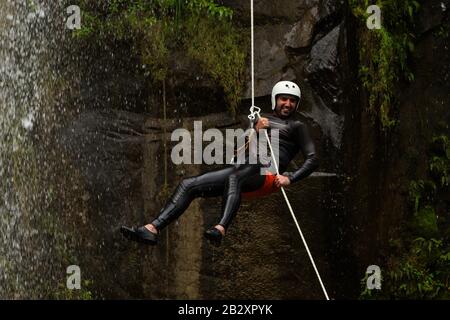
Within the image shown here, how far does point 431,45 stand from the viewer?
1016 cm

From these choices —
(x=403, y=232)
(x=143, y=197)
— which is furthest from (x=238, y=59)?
(x=403, y=232)

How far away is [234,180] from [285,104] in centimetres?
91

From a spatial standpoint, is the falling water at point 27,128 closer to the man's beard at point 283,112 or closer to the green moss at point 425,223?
the man's beard at point 283,112

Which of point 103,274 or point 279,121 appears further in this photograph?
point 103,274

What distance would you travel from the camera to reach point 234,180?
23.9 ft

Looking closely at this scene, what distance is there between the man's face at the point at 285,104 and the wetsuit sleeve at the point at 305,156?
156mm

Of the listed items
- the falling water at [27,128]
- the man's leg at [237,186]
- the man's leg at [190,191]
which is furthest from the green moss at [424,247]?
the falling water at [27,128]

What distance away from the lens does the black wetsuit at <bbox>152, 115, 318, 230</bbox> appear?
23.4ft

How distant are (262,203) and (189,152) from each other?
0.99 metres

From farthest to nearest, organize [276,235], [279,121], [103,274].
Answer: [103,274] < [276,235] < [279,121]

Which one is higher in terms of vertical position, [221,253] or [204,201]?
[204,201]

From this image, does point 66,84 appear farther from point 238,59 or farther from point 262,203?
point 262,203

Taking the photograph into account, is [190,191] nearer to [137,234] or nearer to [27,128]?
[137,234]

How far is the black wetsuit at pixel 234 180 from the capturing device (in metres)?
7.13
